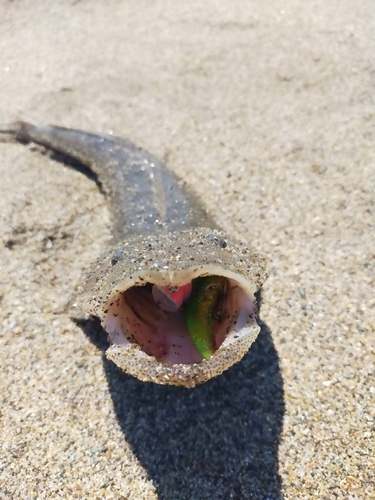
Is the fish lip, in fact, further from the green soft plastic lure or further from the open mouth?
the green soft plastic lure

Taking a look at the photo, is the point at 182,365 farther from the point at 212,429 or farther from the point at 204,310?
the point at 212,429

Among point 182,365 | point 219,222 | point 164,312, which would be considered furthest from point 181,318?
point 219,222

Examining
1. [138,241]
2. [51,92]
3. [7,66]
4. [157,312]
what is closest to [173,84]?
[51,92]

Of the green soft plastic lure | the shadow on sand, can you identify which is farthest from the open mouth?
the shadow on sand

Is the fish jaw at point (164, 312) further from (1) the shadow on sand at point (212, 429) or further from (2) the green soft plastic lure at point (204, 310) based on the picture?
(1) the shadow on sand at point (212, 429)

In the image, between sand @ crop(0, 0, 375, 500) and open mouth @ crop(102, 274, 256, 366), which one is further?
sand @ crop(0, 0, 375, 500)

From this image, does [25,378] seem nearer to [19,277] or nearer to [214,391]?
[19,277]
